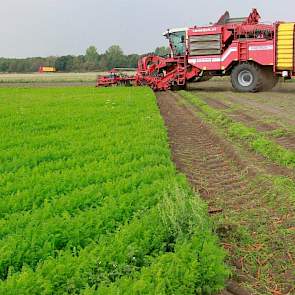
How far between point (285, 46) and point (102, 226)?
63.5ft

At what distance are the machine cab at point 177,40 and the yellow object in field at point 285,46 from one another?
5215 mm

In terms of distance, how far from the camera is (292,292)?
357 cm

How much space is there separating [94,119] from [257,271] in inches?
341

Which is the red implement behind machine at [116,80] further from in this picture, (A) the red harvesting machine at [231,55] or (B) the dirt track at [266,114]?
(B) the dirt track at [266,114]

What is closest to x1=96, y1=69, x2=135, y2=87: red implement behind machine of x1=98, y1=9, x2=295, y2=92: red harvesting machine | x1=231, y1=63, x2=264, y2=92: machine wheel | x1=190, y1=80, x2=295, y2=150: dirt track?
x1=98, y1=9, x2=295, y2=92: red harvesting machine

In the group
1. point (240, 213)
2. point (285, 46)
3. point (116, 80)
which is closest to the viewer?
point (240, 213)

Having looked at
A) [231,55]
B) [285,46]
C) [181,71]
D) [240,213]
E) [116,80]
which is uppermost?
[285,46]

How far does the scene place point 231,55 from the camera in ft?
76.0

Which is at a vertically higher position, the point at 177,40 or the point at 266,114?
the point at 177,40

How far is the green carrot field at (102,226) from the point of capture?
330 cm

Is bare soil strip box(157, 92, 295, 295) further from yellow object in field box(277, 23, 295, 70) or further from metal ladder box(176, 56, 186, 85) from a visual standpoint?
metal ladder box(176, 56, 186, 85)

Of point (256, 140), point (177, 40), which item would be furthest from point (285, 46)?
point (256, 140)

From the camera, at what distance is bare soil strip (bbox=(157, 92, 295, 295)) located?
151 inches

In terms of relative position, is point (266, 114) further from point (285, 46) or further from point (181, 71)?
point (181, 71)
